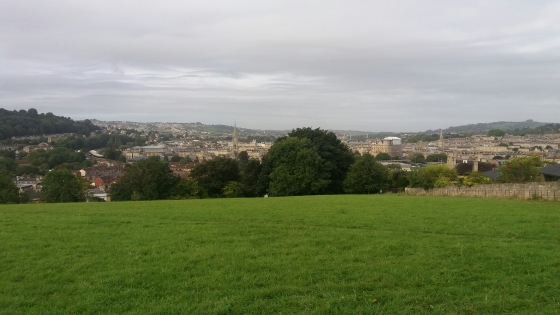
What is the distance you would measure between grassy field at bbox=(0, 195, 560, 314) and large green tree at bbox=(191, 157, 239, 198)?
3208cm

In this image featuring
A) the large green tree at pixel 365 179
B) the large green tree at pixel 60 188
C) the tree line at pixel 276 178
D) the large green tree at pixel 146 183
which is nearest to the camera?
the large green tree at pixel 60 188

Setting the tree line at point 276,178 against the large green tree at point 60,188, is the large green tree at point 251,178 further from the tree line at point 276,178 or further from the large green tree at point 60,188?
the large green tree at point 60,188

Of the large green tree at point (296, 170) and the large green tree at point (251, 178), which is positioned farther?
the large green tree at point (251, 178)

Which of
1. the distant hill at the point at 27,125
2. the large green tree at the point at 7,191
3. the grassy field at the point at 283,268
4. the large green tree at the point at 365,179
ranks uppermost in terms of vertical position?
the distant hill at the point at 27,125

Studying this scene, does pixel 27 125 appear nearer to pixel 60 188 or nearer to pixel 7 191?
pixel 7 191

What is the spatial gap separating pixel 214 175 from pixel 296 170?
406 inches

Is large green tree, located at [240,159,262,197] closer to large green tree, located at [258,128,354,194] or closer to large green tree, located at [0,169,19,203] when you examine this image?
large green tree, located at [258,128,354,194]

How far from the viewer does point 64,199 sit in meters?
38.9

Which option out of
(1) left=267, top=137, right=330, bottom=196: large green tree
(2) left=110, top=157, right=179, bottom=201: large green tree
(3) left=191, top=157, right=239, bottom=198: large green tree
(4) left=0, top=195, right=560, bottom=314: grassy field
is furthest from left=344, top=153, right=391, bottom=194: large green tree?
(4) left=0, top=195, right=560, bottom=314: grassy field

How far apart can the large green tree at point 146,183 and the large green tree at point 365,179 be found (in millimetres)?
17793

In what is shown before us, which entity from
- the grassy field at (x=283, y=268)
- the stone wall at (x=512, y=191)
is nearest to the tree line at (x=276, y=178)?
the stone wall at (x=512, y=191)

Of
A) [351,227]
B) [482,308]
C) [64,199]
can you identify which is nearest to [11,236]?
[351,227]

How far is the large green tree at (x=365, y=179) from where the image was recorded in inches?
1647

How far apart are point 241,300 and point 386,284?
253 centimetres
